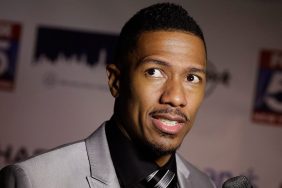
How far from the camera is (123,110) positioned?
3.26 ft

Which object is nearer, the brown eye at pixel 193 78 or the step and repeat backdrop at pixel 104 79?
the brown eye at pixel 193 78

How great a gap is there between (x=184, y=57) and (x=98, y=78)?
66.4 inches

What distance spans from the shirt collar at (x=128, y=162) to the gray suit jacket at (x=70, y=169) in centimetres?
2

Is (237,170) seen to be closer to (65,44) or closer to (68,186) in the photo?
(65,44)

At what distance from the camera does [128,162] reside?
1.00 metres

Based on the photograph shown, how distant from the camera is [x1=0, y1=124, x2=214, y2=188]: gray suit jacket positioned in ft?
3.02

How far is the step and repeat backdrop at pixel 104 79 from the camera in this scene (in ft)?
8.43

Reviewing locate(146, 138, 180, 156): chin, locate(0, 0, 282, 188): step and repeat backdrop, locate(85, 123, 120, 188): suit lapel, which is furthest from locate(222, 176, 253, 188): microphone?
locate(0, 0, 282, 188): step and repeat backdrop

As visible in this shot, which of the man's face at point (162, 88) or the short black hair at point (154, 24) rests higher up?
the short black hair at point (154, 24)

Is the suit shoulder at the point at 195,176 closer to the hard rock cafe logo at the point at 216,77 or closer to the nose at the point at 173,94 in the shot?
the nose at the point at 173,94

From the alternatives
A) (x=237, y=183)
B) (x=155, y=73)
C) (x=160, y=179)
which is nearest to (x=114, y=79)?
(x=155, y=73)

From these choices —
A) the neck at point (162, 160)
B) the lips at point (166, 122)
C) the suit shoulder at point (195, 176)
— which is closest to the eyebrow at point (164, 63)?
the lips at point (166, 122)

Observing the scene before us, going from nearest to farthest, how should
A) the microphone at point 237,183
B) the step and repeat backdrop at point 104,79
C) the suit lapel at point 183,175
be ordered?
the microphone at point 237,183 < the suit lapel at point 183,175 < the step and repeat backdrop at point 104,79

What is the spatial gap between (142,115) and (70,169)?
0.65ft
